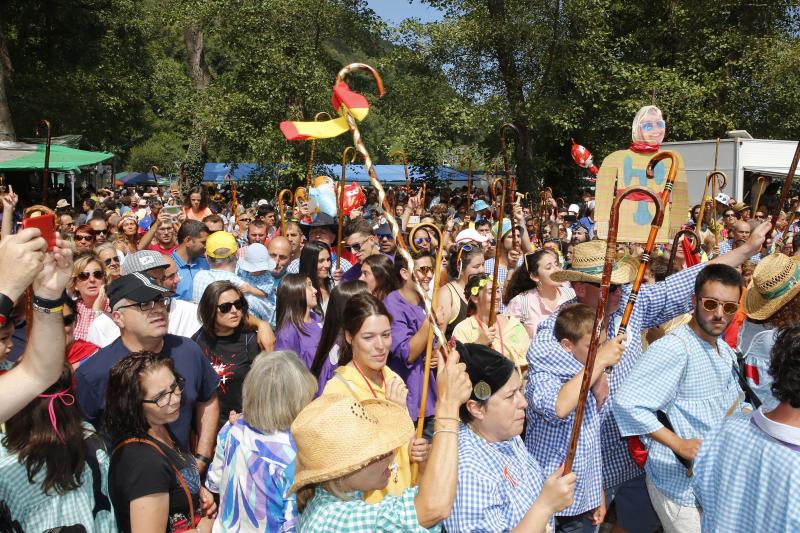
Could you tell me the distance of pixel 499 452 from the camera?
308 cm

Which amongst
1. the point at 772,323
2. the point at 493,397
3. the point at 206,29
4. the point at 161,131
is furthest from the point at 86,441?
the point at 161,131

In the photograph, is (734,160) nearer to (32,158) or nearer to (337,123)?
(337,123)

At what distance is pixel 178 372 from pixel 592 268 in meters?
2.40

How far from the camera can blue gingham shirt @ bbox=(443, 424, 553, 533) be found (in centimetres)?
282

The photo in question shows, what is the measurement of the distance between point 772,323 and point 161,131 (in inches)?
2005

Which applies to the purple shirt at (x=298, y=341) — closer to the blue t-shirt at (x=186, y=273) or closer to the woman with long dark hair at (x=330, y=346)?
the woman with long dark hair at (x=330, y=346)

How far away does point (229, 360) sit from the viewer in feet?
16.1

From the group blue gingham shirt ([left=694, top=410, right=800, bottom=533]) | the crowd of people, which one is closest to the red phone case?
the crowd of people

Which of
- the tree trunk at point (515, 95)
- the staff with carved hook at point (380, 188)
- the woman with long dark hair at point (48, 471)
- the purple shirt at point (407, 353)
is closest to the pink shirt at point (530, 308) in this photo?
the purple shirt at point (407, 353)

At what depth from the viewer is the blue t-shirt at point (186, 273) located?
655 cm

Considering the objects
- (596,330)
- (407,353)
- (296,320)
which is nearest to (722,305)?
(596,330)

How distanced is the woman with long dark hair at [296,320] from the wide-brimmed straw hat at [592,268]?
1.72 m

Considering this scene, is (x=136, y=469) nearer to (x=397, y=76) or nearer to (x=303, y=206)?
(x=303, y=206)

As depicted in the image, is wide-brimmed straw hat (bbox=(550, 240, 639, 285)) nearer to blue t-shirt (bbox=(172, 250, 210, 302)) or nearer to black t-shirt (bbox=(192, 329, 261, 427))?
black t-shirt (bbox=(192, 329, 261, 427))
